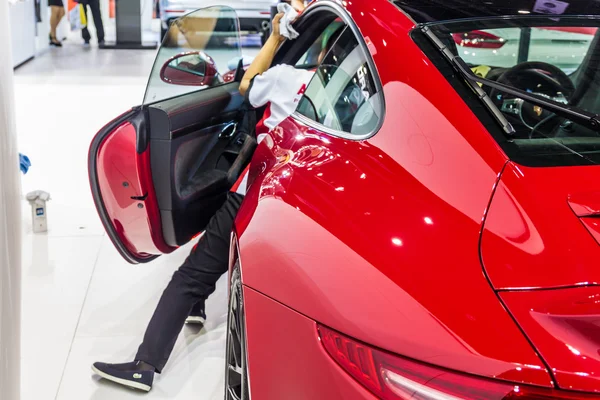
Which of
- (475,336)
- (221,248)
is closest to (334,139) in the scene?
(475,336)

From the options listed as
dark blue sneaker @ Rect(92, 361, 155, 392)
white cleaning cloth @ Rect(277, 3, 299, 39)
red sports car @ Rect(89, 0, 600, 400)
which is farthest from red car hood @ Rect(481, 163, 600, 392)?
dark blue sneaker @ Rect(92, 361, 155, 392)

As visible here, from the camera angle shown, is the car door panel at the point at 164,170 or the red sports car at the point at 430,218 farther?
the car door panel at the point at 164,170

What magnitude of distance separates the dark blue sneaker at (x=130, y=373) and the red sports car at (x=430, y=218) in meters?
0.78

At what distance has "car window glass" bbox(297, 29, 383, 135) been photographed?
1804 mm

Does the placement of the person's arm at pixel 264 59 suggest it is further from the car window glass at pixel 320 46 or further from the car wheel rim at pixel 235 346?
the car wheel rim at pixel 235 346

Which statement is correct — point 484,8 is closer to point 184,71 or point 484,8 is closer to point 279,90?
point 279,90

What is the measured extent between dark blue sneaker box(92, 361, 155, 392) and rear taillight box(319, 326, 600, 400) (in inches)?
66.1

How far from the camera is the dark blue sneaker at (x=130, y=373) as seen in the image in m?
2.70

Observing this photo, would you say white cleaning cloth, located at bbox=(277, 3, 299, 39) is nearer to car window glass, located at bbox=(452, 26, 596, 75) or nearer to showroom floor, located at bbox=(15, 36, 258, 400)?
car window glass, located at bbox=(452, 26, 596, 75)

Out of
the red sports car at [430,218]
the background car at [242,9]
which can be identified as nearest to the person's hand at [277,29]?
the red sports car at [430,218]

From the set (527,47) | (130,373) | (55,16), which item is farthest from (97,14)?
(527,47)

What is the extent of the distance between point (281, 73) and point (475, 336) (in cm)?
185

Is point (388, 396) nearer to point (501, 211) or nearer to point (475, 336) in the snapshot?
point (475, 336)

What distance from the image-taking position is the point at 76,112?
7289mm
